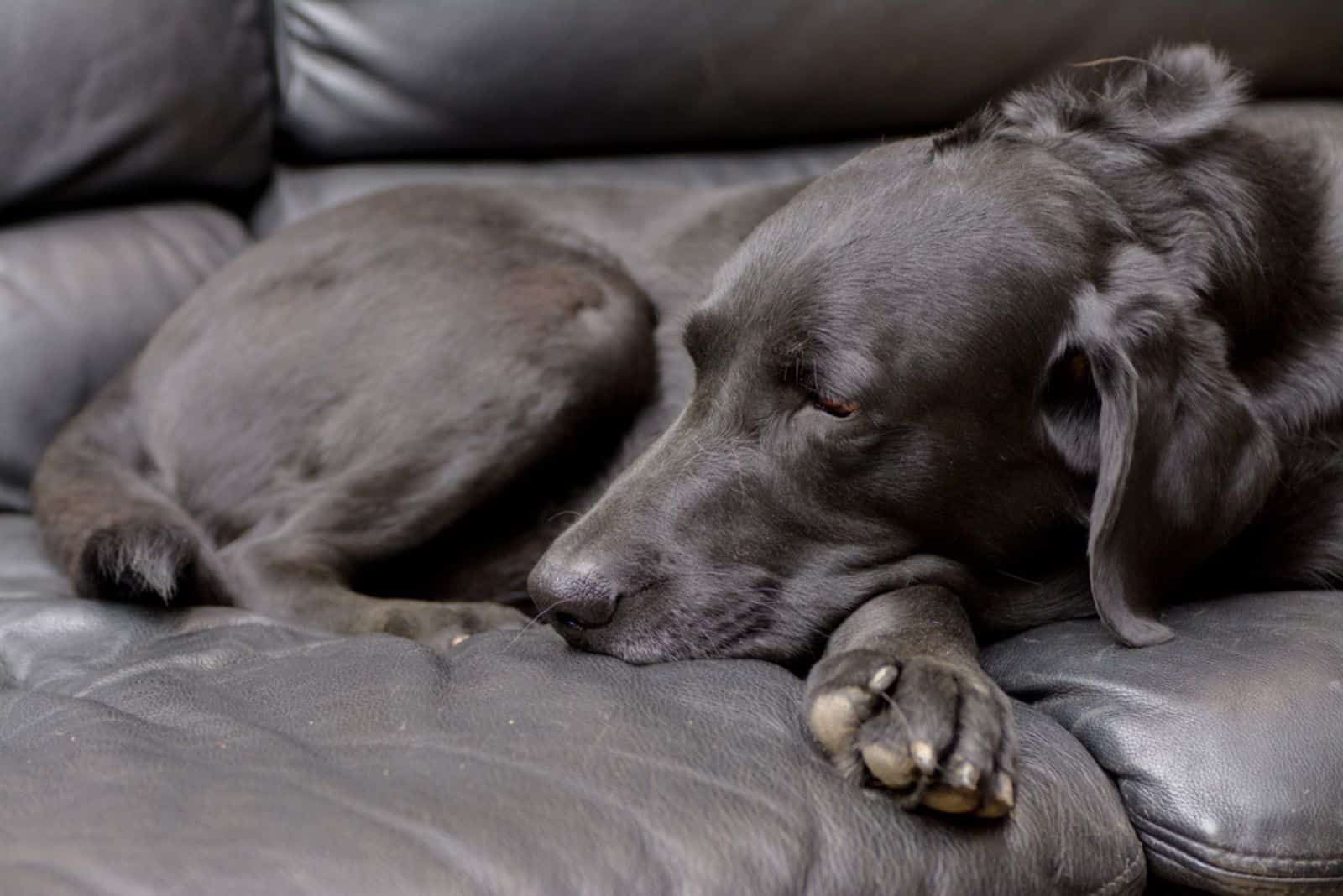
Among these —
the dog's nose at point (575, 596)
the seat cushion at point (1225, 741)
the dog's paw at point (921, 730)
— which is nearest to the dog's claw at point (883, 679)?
the dog's paw at point (921, 730)

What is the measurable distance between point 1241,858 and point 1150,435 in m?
0.46

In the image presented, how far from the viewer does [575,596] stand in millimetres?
1458

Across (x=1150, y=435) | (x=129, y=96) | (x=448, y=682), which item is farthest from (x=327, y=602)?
(x=129, y=96)

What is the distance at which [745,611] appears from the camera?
4.93 feet

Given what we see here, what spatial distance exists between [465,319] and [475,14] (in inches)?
Result: 35.1

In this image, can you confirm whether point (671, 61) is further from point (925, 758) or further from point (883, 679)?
point (925, 758)

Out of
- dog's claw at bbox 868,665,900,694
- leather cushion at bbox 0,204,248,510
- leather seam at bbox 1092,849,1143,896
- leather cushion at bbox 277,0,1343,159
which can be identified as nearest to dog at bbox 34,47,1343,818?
dog's claw at bbox 868,665,900,694

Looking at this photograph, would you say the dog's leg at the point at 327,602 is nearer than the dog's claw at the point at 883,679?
No

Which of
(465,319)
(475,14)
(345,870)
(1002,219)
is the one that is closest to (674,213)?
(465,319)

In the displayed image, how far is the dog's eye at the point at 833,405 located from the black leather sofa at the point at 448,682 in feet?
1.06

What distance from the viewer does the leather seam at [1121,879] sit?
118 cm

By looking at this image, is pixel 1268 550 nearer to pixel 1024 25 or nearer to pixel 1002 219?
pixel 1002 219

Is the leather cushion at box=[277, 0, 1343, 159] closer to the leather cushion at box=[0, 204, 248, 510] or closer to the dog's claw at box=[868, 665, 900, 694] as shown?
the leather cushion at box=[0, 204, 248, 510]

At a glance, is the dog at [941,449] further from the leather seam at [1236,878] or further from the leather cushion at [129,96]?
the leather cushion at [129,96]
